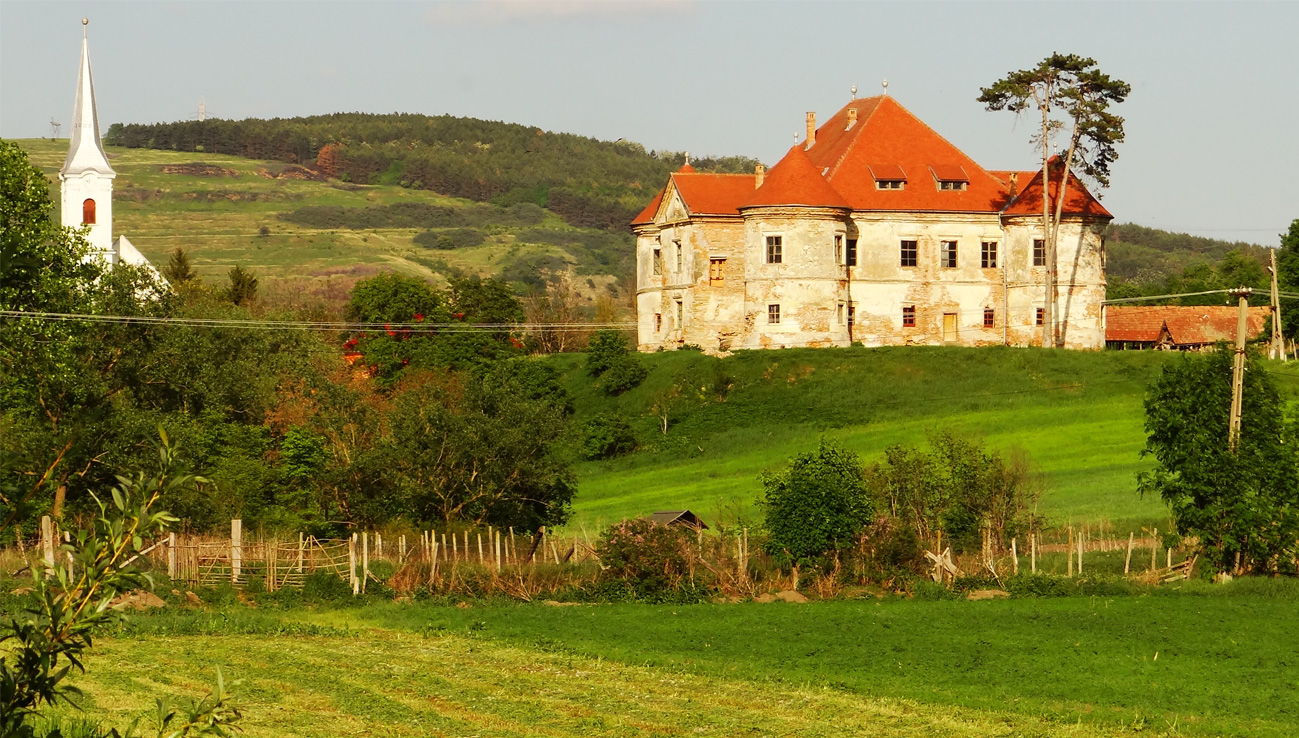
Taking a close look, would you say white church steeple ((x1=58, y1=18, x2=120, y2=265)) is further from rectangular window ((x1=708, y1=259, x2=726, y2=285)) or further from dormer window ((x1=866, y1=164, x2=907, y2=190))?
dormer window ((x1=866, y1=164, x2=907, y2=190))

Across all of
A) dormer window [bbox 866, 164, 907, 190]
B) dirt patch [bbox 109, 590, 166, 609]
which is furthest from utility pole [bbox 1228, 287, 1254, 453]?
dormer window [bbox 866, 164, 907, 190]

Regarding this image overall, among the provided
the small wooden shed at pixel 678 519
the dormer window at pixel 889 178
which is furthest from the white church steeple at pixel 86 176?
the small wooden shed at pixel 678 519

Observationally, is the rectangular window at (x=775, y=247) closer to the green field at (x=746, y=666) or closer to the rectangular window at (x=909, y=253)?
the rectangular window at (x=909, y=253)

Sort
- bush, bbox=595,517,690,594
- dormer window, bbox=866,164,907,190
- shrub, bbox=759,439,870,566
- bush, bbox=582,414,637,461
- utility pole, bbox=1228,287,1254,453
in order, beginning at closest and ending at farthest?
bush, bbox=595,517,690,594 → shrub, bbox=759,439,870,566 → utility pole, bbox=1228,287,1254,453 → bush, bbox=582,414,637,461 → dormer window, bbox=866,164,907,190

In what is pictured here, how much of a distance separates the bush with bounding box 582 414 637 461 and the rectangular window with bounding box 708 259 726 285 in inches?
395

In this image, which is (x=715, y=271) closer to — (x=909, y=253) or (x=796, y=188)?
(x=796, y=188)

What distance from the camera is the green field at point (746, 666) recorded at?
768 inches

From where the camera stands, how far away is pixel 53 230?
37.4 m

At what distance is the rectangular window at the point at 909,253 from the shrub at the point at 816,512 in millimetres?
34025

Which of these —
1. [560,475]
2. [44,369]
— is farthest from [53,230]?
[560,475]

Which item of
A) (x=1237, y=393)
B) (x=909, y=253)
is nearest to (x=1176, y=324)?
(x=909, y=253)

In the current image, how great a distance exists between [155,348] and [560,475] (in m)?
14.7

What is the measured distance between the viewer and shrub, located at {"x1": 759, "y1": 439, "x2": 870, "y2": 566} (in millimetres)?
33594

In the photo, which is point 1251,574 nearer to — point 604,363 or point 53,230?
point 53,230
